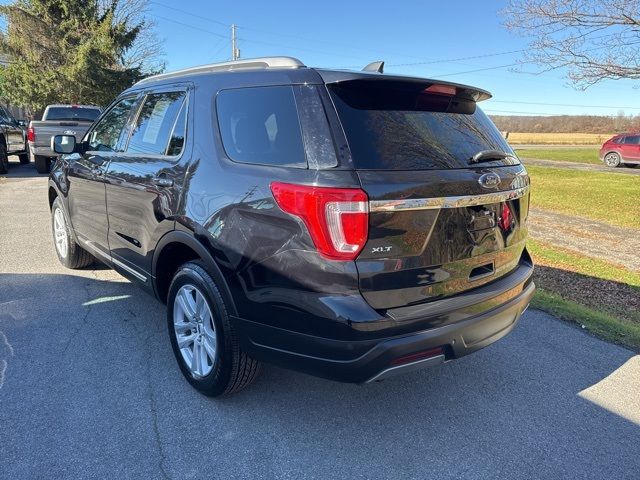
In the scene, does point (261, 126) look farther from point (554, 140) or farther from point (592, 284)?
Result: point (554, 140)

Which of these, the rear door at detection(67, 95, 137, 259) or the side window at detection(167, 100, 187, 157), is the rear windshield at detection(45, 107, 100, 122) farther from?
the side window at detection(167, 100, 187, 157)

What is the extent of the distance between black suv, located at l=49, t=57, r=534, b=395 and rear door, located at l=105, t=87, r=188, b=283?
0.02m

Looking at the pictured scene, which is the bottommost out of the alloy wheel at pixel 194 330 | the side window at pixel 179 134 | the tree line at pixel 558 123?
the alloy wheel at pixel 194 330

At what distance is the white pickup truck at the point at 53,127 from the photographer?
13008 mm

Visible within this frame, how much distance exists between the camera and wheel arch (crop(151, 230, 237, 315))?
2.62 metres

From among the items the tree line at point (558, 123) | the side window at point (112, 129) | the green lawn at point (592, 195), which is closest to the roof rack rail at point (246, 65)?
the side window at point (112, 129)

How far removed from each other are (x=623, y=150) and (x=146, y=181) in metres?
27.2

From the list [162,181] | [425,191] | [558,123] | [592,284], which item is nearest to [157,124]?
[162,181]

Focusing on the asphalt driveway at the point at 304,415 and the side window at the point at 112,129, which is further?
the side window at the point at 112,129

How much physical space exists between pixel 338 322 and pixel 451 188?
0.88 m

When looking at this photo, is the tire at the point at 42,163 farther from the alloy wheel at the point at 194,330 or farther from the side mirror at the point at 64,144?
the alloy wheel at the point at 194,330

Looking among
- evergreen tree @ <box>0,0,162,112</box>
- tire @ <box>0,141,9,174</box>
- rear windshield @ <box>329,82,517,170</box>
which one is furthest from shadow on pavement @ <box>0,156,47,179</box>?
rear windshield @ <box>329,82,517,170</box>

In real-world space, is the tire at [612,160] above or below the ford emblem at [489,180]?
below

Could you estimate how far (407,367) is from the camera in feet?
7.47
